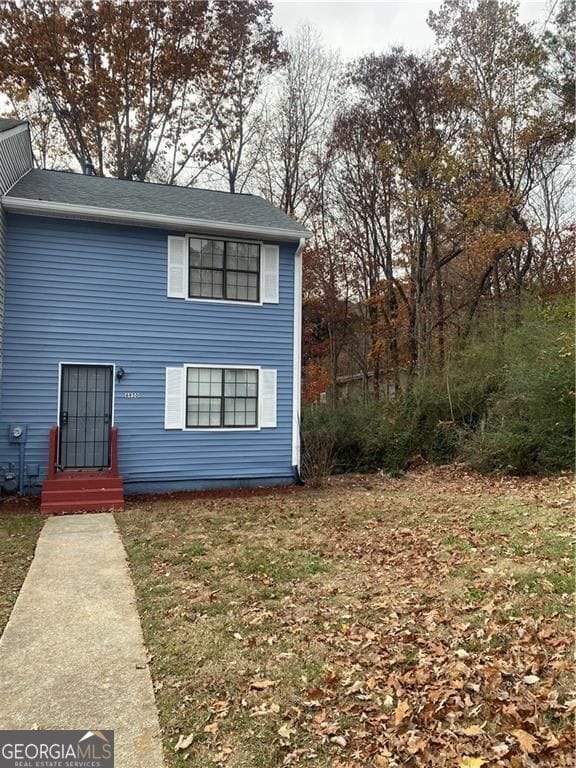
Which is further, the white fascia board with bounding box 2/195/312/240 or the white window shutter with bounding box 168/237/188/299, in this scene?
the white window shutter with bounding box 168/237/188/299

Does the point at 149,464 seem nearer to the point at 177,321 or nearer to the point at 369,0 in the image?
the point at 177,321

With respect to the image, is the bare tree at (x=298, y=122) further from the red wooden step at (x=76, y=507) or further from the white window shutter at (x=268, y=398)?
the red wooden step at (x=76, y=507)

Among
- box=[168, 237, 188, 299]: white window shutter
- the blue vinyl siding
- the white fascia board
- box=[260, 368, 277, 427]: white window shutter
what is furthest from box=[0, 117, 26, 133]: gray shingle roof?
box=[260, 368, 277, 427]: white window shutter

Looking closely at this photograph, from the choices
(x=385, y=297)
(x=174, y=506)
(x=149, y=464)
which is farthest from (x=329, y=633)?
(x=385, y=297)

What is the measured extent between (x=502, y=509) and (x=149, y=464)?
6.33 meters

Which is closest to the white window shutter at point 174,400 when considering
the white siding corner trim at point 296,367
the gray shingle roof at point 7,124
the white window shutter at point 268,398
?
the white window shutter at point 268,398

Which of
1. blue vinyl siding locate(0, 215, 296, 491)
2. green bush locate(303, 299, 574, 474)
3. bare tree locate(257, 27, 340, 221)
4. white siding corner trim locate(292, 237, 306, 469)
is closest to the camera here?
blue vinyl siding locate(0, 215, 296, 491)

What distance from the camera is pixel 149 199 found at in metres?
10.9

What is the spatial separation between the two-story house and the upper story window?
0.07ft

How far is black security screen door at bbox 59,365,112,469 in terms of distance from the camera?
9.39 m

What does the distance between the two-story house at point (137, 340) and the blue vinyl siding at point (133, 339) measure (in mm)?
24

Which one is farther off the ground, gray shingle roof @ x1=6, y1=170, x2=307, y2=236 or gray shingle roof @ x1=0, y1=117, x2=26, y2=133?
gray shingle roof @ x1=0, y1=117, x2=26, y2=133

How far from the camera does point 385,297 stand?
19.8 metres

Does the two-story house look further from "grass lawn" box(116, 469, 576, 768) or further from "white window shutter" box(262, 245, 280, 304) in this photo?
"grass lawn" box(116, 469, 576, 768)
